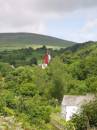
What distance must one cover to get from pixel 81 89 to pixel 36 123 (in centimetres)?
3555

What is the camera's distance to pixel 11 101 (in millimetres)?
51062

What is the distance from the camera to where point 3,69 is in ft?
470

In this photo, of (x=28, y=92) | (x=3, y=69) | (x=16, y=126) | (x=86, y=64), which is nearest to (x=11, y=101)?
(x=16, y=126)

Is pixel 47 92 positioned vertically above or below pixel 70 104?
below

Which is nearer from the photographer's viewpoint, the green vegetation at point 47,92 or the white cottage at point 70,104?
the green vegetation at point 47,92

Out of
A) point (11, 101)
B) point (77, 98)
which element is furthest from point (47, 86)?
point (11, 101)

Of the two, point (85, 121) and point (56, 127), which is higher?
point (85, 121)

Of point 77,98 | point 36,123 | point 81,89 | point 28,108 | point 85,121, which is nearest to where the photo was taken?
point 85,121

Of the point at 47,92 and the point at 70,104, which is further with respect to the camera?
the point at 47,92

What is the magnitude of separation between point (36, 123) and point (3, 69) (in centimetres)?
10207

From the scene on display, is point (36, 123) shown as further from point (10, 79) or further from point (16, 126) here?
point (10, 79)

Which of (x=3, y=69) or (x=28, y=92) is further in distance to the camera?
(x=3, y=69)

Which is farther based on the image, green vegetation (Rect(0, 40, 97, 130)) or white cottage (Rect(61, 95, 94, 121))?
white cottage (Rect(61, 95, 94, 121))

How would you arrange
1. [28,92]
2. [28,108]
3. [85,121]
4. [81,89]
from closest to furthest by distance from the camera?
[85,121]
[28,108]
[81,89]
[28,92]
